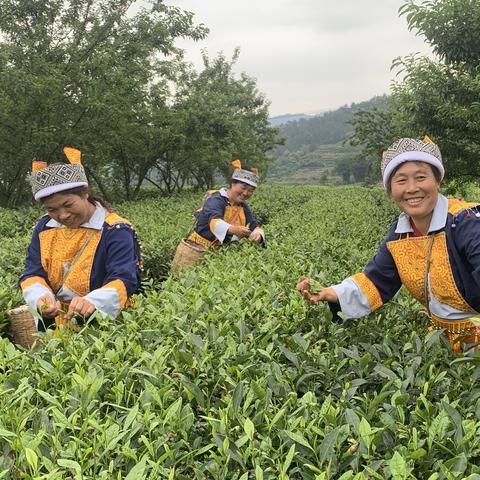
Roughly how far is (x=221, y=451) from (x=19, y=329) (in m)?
2.12

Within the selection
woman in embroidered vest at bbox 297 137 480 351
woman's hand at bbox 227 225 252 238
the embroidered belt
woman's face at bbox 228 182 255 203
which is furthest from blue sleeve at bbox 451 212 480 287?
the embroidered belt

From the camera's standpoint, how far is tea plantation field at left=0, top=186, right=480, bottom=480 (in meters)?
1.38

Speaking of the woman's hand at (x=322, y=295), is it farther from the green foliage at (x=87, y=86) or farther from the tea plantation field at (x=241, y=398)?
the green foliage at (x=87, y=86)

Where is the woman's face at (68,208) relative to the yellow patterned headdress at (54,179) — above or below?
below

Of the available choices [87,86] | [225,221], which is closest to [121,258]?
[225,221]

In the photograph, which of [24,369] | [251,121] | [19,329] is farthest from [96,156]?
[251,121]

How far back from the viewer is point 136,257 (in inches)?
118

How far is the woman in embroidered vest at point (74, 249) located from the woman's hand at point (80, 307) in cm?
11

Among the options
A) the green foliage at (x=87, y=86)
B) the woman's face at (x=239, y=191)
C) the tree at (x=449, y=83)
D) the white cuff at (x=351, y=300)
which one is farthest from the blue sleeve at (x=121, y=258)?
the green foliage at (x=87, y=86)

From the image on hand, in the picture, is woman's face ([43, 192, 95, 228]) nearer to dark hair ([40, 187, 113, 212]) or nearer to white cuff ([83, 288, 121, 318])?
dark hair ([40, 187, 113, 212])

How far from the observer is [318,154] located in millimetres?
99438

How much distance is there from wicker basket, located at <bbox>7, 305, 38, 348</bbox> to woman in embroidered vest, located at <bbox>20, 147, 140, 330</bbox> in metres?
0.07

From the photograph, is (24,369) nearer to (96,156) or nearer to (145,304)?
(145,304)

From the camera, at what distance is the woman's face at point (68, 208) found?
2.72m
